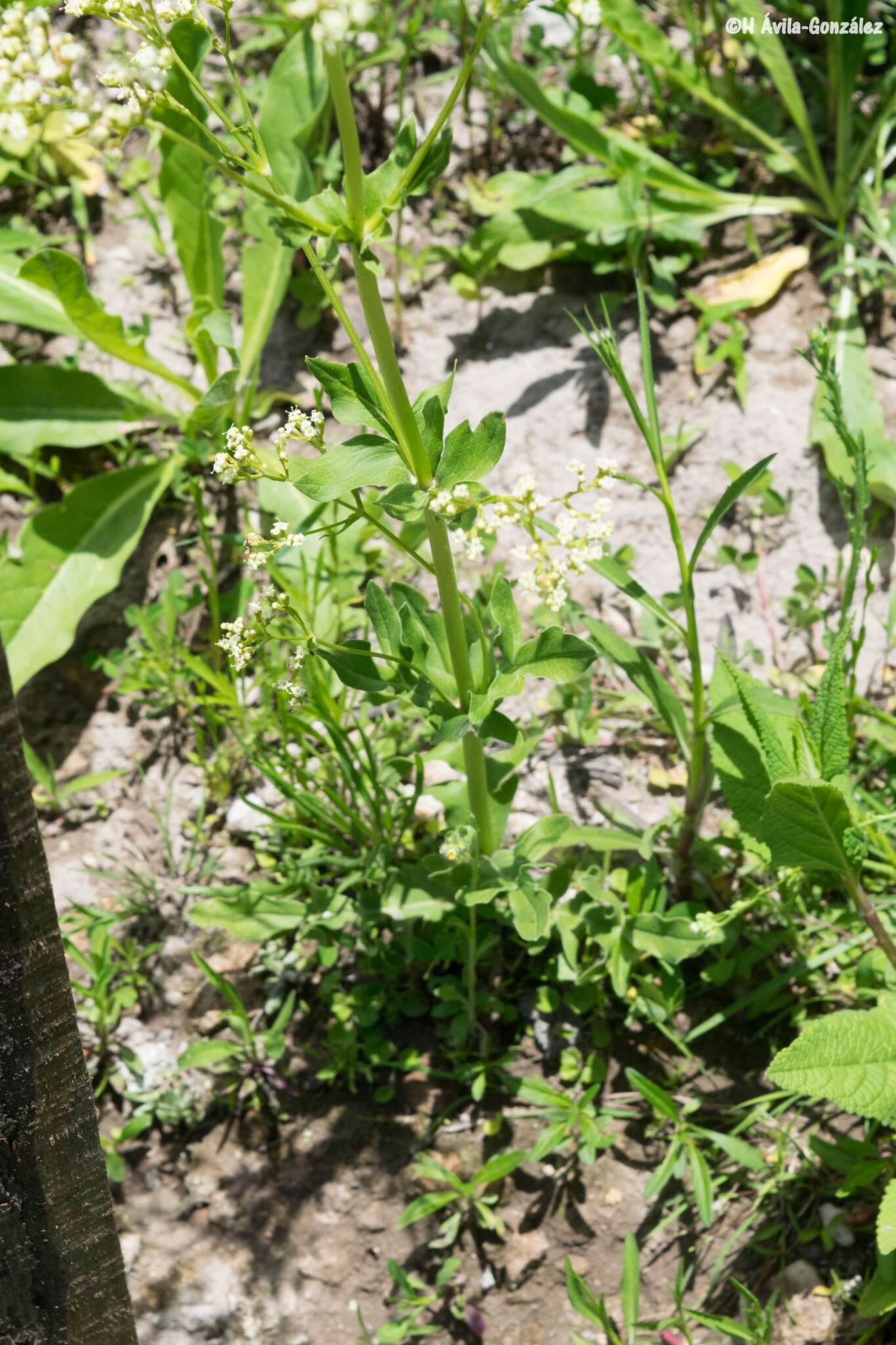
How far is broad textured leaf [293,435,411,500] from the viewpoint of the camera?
5.61 feet

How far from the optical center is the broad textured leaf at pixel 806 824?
6.79 feet

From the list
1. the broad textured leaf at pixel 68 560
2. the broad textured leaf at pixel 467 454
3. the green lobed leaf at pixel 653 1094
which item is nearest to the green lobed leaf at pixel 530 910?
the green lobed leaf at pixel 653 1094

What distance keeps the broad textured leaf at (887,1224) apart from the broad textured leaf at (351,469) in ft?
4.59

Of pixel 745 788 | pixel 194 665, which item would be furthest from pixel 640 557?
pixel 194 665

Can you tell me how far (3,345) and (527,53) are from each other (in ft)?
6.54

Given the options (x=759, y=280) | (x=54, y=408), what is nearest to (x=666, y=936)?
(x=759, y=280)

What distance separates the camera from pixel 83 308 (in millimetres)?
3139

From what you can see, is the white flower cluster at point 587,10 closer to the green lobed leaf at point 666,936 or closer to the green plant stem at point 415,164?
the green plant stem at point 415,164

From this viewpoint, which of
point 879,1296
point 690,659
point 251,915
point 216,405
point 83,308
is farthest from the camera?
point 83,308

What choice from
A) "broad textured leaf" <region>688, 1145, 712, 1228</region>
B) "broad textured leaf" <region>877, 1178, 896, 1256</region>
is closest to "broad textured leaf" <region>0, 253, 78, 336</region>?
"broad textured leaf" <region>688, 1145, 712, 1228</region>

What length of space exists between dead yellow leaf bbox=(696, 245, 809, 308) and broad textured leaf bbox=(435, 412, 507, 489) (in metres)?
2.00

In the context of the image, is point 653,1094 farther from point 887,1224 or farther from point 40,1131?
point 40,1131

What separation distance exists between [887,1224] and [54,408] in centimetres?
288

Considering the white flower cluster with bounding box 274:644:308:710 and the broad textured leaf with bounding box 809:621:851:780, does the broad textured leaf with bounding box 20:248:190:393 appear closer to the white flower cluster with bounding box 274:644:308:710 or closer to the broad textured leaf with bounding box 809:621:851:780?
the white flower cluster with bounding box 274:644:308:710
